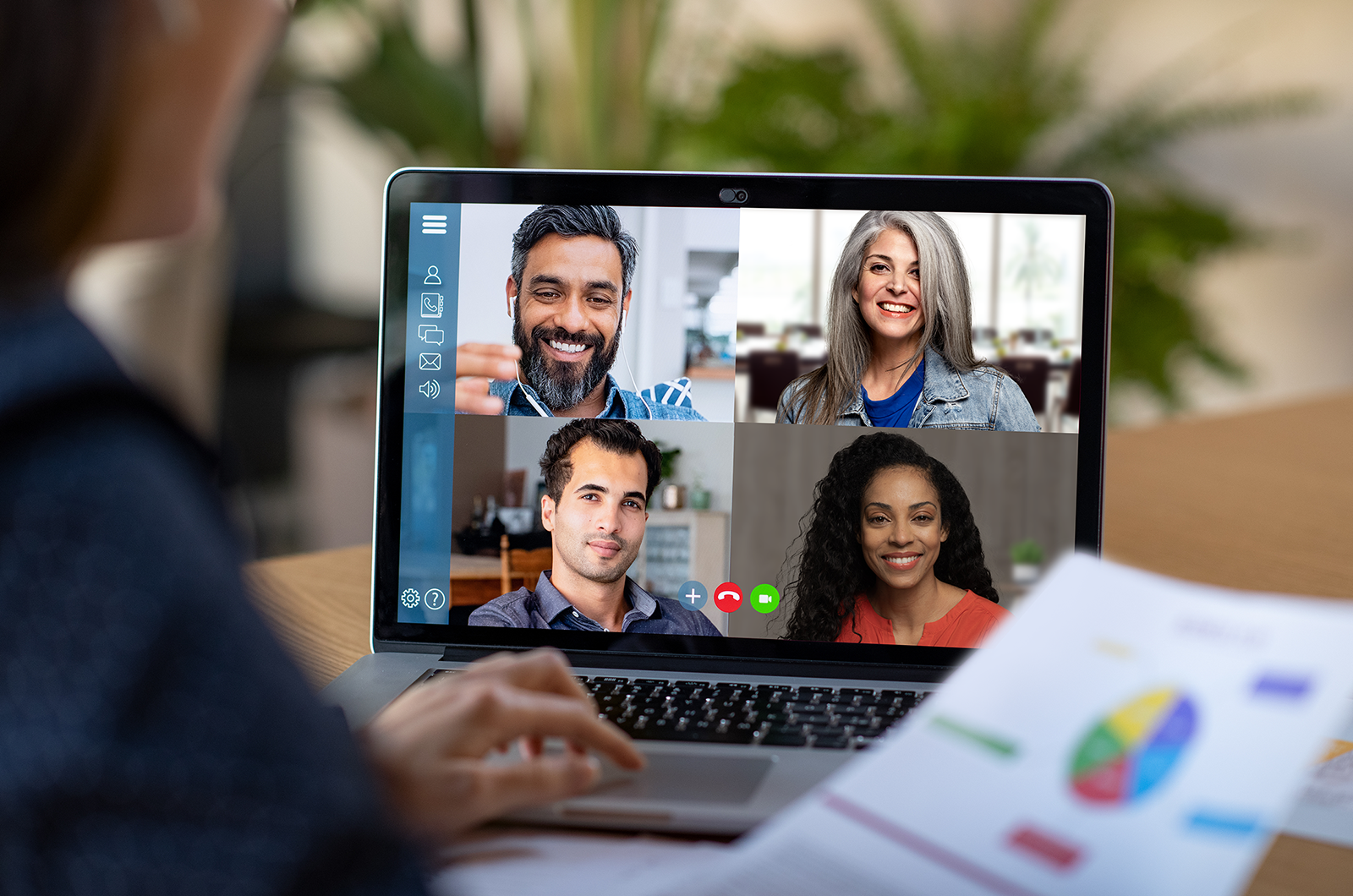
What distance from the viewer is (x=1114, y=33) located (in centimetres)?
260

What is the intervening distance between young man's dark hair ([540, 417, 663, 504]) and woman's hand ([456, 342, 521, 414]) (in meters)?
0.04

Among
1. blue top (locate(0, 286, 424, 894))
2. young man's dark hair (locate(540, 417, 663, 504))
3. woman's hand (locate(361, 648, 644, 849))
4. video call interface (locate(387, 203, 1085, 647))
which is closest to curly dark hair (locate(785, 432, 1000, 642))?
video call interface (locate(387, 203, 1085, 647))

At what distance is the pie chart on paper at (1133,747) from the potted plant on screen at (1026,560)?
302mm

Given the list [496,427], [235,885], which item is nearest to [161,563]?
[235,885]

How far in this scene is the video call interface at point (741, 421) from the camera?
2.11ft

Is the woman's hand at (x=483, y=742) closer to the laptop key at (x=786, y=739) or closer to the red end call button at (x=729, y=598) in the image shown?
the laptop key at (x=786, y=739)

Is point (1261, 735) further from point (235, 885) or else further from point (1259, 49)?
point (1259, 49)

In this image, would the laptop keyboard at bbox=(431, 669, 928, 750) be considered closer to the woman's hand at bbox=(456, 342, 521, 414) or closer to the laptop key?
the laptop key

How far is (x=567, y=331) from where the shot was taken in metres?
0.66

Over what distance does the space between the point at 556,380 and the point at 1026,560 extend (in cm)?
32

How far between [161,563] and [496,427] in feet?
1.49

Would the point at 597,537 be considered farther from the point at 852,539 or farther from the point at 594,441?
the point at 852,539

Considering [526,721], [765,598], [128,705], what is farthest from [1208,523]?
[128,705]

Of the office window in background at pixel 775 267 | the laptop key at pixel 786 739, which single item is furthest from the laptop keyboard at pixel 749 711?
the office window in background at pixel 775 267
